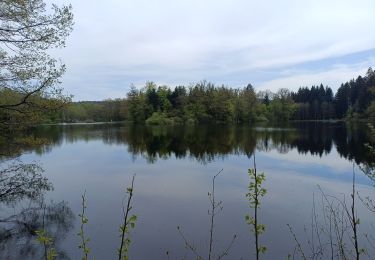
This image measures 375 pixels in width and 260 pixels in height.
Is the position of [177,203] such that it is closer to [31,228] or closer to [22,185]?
[31,228]

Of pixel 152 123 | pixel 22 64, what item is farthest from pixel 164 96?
pixel 22 64

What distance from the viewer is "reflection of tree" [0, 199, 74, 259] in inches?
313

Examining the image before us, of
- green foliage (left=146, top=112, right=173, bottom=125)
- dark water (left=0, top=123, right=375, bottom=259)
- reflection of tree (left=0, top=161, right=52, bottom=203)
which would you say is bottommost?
dark water (left=0, top=123, right=375, bottom=259)

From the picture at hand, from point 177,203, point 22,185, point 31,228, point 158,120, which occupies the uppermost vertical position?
point 158,120

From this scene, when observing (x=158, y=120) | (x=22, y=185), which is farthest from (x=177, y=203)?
(x=158, y=120)

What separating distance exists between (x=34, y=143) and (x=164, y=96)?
66.6 meters

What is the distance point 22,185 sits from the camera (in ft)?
45.4

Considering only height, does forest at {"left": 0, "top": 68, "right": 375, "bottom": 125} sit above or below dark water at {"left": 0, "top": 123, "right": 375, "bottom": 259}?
above

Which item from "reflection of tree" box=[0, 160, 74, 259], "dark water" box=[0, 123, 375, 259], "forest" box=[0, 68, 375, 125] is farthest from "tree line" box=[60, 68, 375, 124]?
"reflection of tree" box=[0, 160, 74, 259]

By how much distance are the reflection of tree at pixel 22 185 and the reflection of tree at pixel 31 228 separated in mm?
1094

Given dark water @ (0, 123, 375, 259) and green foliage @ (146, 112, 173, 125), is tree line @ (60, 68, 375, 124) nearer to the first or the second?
green foliage @ (146, 112, 173, 125)

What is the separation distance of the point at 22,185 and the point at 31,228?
5021 mm

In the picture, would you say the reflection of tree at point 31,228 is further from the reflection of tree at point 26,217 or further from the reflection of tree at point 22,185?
the reflection of tree at point 22,185

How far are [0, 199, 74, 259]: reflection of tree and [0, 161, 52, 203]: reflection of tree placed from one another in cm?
109
